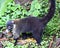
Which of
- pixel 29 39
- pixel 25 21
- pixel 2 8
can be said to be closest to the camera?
pixel 2 8

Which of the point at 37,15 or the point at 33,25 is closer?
the point at 33,25

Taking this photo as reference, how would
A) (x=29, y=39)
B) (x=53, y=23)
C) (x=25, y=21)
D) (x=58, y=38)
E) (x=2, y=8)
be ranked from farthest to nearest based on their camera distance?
(x=53, y=23) → (x=29, y=39) → (x=58, y=38) → (x=25, y=21) → (x=2, y=8)

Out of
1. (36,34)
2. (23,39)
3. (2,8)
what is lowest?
(23,39)

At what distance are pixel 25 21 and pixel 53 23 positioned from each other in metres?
0.94

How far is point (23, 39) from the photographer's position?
358 centimetres

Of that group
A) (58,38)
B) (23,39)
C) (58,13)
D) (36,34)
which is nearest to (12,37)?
(23,39)

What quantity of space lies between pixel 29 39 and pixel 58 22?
765 mm

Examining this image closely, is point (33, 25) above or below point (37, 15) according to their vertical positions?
above

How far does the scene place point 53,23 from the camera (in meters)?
3.86

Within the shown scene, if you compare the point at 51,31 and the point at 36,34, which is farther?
the point at 51,31

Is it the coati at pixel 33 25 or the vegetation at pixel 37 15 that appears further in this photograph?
the vegetation at pixel 37 15

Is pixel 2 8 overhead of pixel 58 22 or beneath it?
overhead

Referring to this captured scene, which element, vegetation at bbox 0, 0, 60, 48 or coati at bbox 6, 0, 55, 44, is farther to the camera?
vegetation at bbox 0, 0, 60, 48

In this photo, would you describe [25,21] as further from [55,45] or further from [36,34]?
[55,45]
